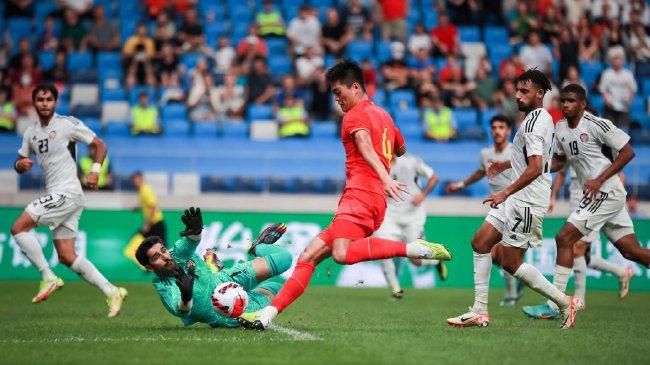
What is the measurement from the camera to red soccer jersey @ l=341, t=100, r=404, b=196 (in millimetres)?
10281

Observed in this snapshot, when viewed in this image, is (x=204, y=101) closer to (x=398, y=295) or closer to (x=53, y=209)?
(x=398, y=295)

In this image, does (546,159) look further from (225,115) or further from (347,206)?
(225,115)

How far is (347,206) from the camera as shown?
407 inches

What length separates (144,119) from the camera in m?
23.0

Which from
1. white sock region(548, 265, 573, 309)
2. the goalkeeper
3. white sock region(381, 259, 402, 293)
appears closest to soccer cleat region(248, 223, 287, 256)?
the goalkeeper

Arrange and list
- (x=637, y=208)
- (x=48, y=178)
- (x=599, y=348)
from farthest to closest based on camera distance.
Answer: (x=637, y=208)
(x=48, y=178)
(x=599, y=348)

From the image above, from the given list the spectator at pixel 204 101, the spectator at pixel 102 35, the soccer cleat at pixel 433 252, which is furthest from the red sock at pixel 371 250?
the spectator at pixel 102 35

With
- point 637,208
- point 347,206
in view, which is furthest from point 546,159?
point 637,208

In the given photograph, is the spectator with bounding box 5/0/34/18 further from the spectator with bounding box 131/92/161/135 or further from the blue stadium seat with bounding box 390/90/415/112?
the blue stadium seat with bounding box 390/90/415/112

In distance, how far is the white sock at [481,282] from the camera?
11.2 meters

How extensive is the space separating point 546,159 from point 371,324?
8.18 ft

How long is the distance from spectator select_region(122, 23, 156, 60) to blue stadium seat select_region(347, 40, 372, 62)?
458 cm

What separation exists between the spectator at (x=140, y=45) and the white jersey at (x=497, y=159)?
1170 centimetres

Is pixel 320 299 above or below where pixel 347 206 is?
below
